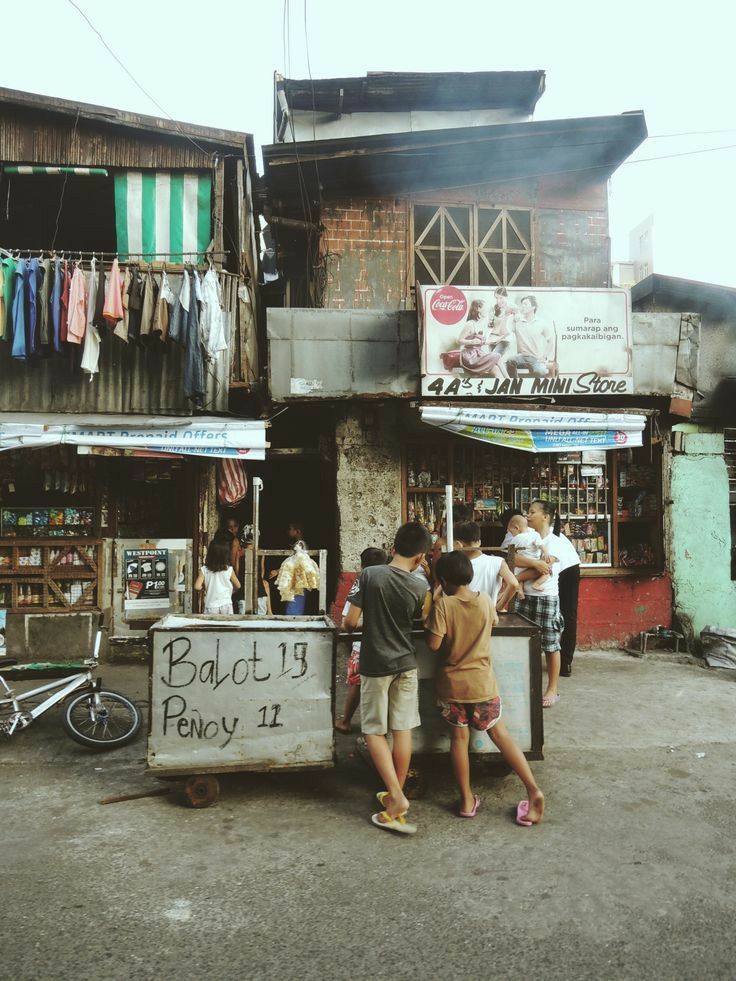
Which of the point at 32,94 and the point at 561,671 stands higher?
the point at 32,94

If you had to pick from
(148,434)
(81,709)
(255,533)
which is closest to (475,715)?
(81,709)

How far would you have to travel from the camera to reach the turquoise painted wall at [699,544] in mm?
9766

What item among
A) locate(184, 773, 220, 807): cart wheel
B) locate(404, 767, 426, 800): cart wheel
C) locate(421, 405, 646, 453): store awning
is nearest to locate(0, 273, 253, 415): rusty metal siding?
locate(421, 405, 646, 453): store awning

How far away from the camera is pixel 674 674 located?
8.48m

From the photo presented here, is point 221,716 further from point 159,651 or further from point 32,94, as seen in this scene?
point 32,94

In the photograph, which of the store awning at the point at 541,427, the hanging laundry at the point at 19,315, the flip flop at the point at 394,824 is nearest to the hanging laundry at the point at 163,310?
the hanging laundry at the point at 19,315

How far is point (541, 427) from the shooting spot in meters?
8.68

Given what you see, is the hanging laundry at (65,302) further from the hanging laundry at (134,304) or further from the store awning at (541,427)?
the store awning at (541,427)

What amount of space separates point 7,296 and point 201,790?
6544mm

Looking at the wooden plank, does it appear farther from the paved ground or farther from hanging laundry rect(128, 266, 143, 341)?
the paved ground

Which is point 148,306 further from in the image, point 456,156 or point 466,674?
point 466,674

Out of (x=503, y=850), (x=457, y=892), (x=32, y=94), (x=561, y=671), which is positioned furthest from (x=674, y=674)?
(x=32, y=94)

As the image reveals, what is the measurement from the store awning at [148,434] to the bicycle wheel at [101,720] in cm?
329

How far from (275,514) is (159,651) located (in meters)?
8.71
